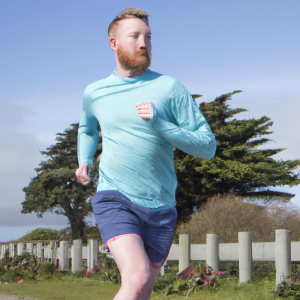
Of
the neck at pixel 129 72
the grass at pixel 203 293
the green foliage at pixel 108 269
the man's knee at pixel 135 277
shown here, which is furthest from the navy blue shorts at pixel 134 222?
the green foliage at pixel 108 269

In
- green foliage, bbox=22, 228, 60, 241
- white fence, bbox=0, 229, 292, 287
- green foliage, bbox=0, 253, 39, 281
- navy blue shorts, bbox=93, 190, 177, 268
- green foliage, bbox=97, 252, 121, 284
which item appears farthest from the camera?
green foliage, bbox=22, 228, 60, 241

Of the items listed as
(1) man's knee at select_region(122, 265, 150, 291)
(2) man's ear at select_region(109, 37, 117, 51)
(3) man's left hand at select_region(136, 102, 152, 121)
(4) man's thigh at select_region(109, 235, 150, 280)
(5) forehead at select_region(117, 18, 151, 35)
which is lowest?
(1) man's knee at select_region(122, 265, 150, 291)

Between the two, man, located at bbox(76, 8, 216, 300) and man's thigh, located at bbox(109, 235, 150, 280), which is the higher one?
man, located at bbox(76, 8, 216, 300)

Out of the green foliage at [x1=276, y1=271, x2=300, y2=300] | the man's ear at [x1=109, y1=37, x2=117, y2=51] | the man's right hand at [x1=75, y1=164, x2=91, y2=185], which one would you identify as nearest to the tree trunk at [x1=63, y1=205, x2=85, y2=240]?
the green foliage at [x1=276, y1=271, x2=300, y2=300]

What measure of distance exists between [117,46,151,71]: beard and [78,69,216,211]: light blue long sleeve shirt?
79 mm

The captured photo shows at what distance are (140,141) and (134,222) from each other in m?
0.48

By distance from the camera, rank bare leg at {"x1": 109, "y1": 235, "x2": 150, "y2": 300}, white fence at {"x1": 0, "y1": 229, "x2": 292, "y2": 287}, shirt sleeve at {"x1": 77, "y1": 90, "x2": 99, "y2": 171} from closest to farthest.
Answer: bare leg at {"x1": 109, "y1": 235, "x2": 150, "y2": 300} → shirt sleeve at {"x1": 77, "y1": 90, "x2": 99, "y2": 171} → white fence at {"x1": 0, "y1": 229, "x2": 292, "y2": 287}

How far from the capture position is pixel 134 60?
251 cm

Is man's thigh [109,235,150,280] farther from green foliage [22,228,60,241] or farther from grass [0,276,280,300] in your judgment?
green foliage [22,228,60,241]

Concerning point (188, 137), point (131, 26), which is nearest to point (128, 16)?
point (131, 26)

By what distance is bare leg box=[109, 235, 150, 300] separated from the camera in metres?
1.93

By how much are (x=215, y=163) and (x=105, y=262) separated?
47.4 feet

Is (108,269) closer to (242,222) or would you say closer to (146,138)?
(242,222)

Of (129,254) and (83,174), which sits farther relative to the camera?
(83,174)
